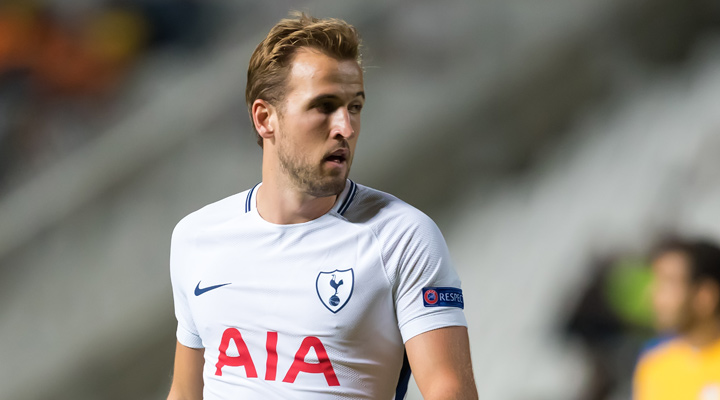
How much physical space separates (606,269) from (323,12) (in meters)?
1.98

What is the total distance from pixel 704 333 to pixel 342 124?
110 inches

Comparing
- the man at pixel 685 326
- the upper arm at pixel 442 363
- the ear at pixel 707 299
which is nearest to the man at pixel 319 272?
the upper arm at pixel 442 363

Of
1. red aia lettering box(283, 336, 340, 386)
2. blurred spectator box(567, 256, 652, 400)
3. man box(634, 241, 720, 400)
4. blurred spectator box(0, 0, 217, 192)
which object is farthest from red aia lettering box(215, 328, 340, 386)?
blurred spectator box(0, 0, 217, 192)

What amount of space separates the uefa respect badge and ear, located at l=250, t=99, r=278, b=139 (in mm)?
443

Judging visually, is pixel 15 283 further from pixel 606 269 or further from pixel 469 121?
pixel 606 269

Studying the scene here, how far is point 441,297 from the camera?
1.36 meters

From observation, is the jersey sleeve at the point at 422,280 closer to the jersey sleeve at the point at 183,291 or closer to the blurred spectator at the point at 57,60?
the jersey sleeve at the point at 183,291

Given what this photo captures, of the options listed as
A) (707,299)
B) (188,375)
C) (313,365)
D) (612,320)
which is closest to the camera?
(313,365)

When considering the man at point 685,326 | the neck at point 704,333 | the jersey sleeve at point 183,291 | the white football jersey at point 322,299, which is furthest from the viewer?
the neck at point 704,333

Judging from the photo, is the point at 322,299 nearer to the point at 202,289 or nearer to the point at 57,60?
the point at 202,289

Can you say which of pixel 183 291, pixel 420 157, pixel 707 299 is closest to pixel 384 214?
pixel 183 291

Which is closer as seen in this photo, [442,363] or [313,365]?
[442,363]

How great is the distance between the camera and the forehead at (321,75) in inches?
56.3

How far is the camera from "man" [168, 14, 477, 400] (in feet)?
4.52
